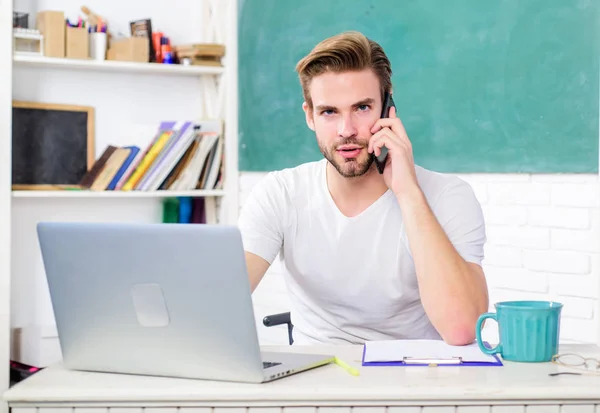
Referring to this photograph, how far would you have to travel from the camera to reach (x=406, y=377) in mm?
1296

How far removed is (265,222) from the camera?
79.6 inches

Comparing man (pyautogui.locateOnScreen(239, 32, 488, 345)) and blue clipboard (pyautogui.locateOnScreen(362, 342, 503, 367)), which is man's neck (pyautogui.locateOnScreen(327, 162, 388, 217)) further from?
blue clipboard (pyautogui.locateOnScreen(362, 342, 503, 367))

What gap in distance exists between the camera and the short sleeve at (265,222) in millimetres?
2006

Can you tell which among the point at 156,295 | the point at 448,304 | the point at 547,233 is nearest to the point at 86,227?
the point at 156,295

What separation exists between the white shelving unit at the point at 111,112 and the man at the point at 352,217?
1812 millimetres

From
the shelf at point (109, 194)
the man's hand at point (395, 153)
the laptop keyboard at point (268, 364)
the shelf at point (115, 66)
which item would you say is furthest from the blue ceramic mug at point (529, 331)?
the shelf at point (115, 66)

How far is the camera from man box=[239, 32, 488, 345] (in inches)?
76.1

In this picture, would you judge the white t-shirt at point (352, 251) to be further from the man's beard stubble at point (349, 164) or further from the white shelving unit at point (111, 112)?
the white shelving unit at point (111, 112)

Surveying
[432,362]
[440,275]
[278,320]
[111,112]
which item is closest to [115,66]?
[111,112]

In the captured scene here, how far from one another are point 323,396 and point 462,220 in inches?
31.8

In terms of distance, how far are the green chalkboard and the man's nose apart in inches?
28.1

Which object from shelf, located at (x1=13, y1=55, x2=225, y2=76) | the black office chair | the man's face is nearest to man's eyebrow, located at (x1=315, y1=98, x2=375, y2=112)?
the man's face

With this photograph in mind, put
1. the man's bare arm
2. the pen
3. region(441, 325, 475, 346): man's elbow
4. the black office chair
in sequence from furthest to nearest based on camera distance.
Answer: the black office chair → the man's bare arm → region(441, 325, 475, 346): man's elbow → the pen

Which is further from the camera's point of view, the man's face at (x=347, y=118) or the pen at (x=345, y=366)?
the man's face at (x=347, y=118)
